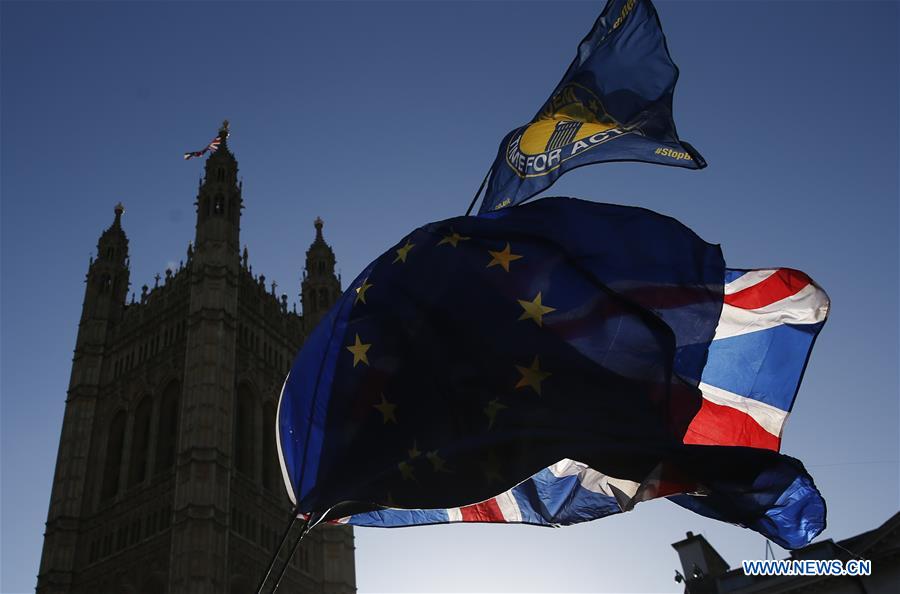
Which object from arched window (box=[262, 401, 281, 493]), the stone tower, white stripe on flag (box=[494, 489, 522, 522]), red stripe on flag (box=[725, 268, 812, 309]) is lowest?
white stripe on flag (box=[494, 489, 522, 522])

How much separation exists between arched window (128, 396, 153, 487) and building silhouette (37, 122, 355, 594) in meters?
0.08

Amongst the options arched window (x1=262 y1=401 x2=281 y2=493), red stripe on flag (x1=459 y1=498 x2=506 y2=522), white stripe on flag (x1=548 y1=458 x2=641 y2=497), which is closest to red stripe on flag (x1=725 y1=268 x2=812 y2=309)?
white stripe on flag (x1=548 y1=458 x2=641 y2=497)

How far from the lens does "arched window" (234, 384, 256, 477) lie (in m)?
50.0

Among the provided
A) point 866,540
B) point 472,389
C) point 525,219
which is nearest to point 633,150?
point 525,219

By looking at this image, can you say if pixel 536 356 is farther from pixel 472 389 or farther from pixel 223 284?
pixel 223 284

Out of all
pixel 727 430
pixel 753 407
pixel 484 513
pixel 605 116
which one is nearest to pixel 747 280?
pixel 753 407

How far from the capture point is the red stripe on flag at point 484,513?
13.1 m

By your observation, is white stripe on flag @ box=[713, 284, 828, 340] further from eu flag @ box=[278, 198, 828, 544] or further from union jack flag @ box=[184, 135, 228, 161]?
union jack flag @ box=[184, 135, 228, 161]

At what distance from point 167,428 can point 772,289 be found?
43.3 metres

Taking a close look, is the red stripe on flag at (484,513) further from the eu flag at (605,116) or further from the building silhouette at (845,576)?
the building silhouette at (845,576)

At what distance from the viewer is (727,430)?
42.7ft

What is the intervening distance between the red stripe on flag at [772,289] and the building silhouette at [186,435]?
33.7 m

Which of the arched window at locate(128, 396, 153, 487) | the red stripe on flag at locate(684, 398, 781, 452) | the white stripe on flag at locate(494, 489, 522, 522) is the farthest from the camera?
the arched window at locate(128, 396, 153, 487)

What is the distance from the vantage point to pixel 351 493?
11688 mm
